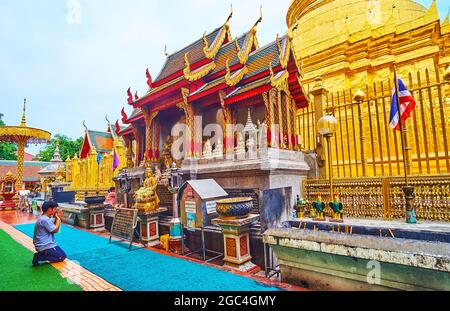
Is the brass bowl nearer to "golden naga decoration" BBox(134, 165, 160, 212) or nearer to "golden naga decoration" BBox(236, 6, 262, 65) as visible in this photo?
"golden naga decoration" BBox(134, 165, 160, 212)

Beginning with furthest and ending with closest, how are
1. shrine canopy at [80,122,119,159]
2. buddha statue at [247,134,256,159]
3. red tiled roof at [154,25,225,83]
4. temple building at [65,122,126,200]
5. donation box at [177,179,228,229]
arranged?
shrine canopy at [80,122,119,159] < temple building at [65,122,126,200] < red tiled roof at [154,25,225,83] < buddha statue at [247,134,256,159] < donation box at [177,179,228,229]

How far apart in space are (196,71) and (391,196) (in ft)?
23.6

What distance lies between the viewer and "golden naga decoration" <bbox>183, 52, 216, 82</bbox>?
336 inches

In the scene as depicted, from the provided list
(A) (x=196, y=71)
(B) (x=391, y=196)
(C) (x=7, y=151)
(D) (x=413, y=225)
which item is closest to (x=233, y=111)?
(A) (x=196, y=71)

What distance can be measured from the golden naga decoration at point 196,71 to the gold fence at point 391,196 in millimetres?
5776

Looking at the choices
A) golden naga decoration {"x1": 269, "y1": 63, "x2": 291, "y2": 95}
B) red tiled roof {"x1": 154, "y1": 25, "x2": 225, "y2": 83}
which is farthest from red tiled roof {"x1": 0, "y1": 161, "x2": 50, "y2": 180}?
golden naga decoration {"x1": 269, "y1": 63, "x2": 291, "y2": 95}

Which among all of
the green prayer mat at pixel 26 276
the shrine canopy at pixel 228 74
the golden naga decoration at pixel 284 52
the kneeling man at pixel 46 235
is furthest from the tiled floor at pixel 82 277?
the golden naga decoration at pixel 284 52

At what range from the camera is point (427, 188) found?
5.20 metres

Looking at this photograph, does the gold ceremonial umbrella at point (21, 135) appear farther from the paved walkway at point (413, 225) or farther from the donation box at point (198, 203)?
the paved walkway at point (413, 225)

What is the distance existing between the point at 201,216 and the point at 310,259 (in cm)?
306

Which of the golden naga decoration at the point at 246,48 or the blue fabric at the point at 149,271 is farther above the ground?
the golden naga decoration at the point at 246,48

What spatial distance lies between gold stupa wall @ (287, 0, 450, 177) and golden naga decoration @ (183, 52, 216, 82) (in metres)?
3.32

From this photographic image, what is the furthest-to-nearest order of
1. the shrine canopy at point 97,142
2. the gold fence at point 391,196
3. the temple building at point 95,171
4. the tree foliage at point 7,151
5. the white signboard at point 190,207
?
the tree foliage at point 7,151 → the shrine canopy at point 97,142 → the temple building at point 95,171 → the white signboard at point 190,207 → the gold fence at point 391,196

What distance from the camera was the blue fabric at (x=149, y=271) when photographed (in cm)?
409
